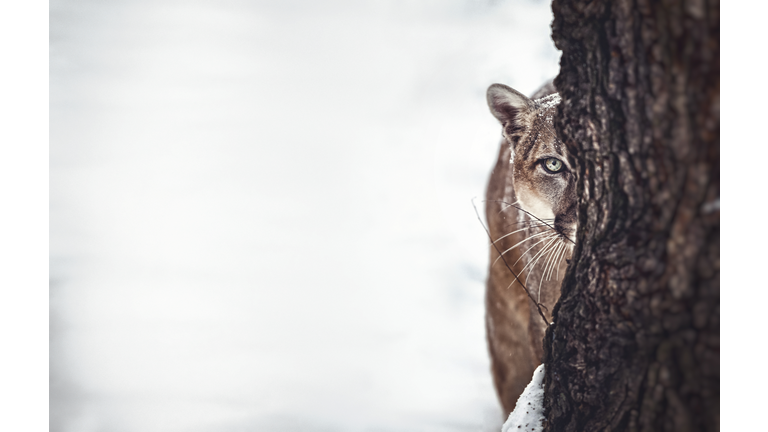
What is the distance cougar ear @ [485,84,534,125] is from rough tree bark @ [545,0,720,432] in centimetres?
57

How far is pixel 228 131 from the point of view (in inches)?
77.8

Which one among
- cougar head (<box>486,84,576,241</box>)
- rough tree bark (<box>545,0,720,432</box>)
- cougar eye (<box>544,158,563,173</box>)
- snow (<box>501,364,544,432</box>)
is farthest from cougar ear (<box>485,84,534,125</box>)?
snow (<box>501,364,544,432</box>)

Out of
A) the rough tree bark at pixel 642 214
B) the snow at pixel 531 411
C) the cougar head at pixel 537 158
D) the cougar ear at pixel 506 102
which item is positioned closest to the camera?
the rough tree bark at pixel 642 214

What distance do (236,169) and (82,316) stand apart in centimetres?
87

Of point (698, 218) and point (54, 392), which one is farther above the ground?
point (698, 218)

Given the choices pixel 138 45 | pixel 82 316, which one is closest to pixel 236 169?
pixel 138 45

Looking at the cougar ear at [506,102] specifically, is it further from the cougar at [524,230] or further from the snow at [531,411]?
the snow at [531,411]

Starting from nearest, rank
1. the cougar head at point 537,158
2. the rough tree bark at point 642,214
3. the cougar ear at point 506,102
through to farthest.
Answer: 1. the rough tree bark at point 642,214
2. the cougar head at point 537,158
3. the cougar ear at point 506,102

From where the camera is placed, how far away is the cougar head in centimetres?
136

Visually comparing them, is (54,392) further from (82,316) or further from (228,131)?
(228,131)

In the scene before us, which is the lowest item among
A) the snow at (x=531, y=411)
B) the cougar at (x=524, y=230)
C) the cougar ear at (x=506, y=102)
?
the snow at (x=531, y=411)

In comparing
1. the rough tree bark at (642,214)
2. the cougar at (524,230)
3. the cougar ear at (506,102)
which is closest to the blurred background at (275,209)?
the cougar at (524,230)

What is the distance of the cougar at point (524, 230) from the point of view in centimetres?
141
